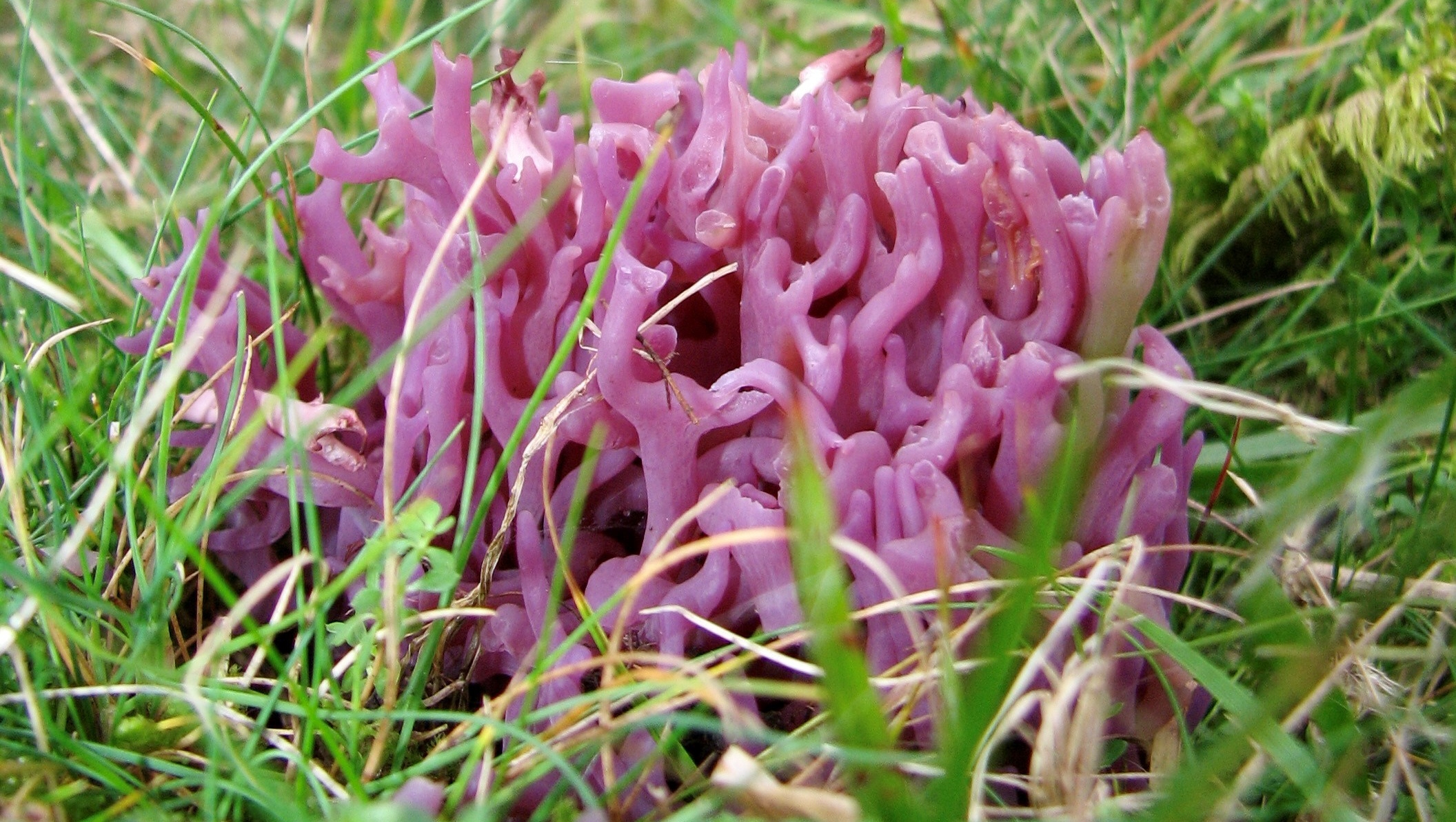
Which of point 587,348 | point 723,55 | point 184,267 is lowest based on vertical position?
point 587,348

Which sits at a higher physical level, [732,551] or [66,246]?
[66,246]

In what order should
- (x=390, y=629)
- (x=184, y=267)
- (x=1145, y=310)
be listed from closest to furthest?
1. (x=390, y=629)
2. (x=184, y=267)
3. (x=1145, y=310)

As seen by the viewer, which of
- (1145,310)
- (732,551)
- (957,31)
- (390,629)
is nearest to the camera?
(390,629)

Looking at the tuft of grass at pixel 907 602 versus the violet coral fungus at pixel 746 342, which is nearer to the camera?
the tuft of grass at pixel 907 602

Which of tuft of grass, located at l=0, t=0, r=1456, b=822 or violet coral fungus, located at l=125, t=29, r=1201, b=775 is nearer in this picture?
tuft of grass, located at l=0, t=0, r=1456, b=822

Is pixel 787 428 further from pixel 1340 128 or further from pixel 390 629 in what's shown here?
pixel 1340 128

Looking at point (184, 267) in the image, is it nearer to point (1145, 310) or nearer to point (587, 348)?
point (587, 348)

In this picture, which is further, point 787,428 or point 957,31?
point 957,31

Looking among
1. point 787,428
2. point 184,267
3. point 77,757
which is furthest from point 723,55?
point 77,757
